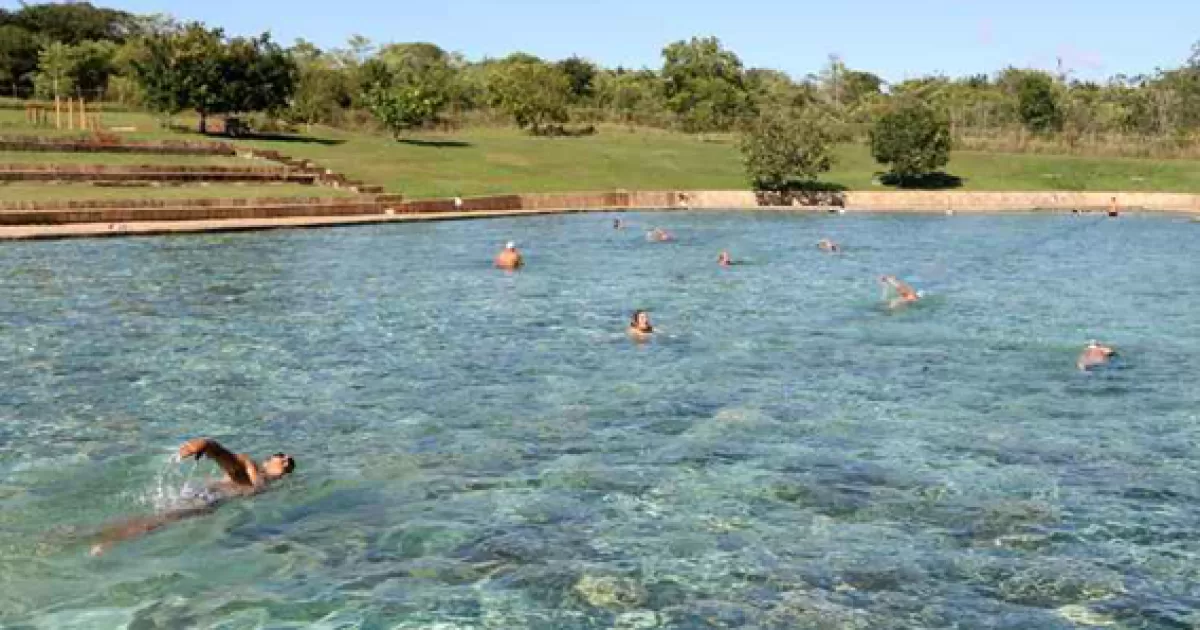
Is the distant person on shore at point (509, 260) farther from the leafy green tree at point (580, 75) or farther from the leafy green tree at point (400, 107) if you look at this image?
the leafy green tree at point (580, 75)

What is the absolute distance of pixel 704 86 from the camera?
10994 cm

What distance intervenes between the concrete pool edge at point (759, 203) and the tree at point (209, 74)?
21925 mm

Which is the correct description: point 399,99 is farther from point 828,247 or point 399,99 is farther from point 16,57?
Answer: point 828,247

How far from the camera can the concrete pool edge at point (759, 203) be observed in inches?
2096

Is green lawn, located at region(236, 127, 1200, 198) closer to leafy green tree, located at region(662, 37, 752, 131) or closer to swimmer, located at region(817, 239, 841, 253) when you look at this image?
leafy green tree, located at region(662, 37, 752, 131)

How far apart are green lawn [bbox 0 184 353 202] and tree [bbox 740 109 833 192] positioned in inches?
997

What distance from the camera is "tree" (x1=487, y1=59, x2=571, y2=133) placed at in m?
90.0

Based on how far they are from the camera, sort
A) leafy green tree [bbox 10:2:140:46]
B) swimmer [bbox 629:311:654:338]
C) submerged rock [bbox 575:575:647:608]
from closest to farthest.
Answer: submerged rock [bbox 575:575:647:608]
swimmer [bbox 629:311:654:338]
leafy green tree [bbox 10:2:140:46]

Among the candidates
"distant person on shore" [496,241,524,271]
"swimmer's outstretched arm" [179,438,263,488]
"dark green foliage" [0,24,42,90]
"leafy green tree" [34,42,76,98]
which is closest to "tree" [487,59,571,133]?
"leafy green tree" [34,42,76,98]

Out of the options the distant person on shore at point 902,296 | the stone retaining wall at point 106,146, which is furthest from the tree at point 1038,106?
the distant person on shore at point 902,296

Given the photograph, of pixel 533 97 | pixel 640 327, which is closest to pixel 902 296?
pixel 640 327

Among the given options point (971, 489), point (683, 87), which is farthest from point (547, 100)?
point (971, 489)

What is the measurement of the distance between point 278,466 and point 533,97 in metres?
77.8

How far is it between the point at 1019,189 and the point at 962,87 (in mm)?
71361
